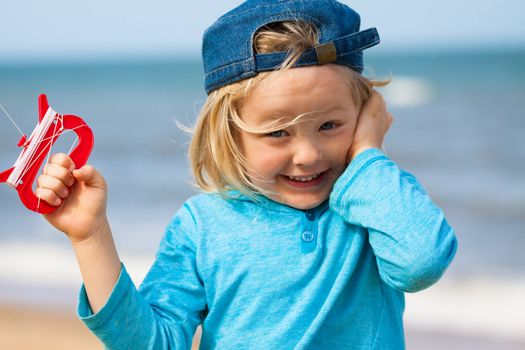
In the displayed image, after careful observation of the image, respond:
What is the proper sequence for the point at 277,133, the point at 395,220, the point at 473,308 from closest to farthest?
the point at 395,220, the point at 277,133, the point at 473,308

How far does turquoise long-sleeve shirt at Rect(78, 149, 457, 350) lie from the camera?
6.48 ft

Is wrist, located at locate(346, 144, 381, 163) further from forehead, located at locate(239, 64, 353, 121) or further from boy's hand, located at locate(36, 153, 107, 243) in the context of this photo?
boy's hand, located at locate(36, 153, 107, 243)

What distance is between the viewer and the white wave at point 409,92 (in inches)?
778

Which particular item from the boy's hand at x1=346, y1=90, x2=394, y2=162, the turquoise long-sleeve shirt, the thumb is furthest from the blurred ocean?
the thumb

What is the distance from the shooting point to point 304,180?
2.13 metres

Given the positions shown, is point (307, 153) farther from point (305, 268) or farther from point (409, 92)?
point (409, 92)

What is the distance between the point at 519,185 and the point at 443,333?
4163 millimetres

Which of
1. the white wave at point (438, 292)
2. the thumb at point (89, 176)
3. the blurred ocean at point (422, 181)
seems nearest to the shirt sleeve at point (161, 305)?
the thumb at point (89, 176)

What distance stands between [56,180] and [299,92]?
0.65 meters

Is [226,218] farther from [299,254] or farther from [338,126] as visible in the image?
[338,126]

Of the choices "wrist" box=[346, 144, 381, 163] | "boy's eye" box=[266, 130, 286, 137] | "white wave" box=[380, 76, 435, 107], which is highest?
"boy's eye" box=[266, 130, 286, 137]

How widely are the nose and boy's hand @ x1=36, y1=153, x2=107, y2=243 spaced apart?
1.67 ft

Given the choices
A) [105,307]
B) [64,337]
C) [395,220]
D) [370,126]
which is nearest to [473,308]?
[64,337]

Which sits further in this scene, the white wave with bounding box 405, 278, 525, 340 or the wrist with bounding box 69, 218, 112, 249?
the white wave with bounding box 405, 278, 525, 340
